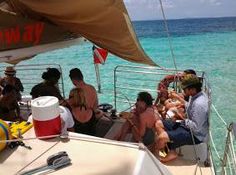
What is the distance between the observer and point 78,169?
2230 mm

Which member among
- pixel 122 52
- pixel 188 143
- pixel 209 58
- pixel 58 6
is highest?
pixel 58 6

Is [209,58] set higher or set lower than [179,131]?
lower

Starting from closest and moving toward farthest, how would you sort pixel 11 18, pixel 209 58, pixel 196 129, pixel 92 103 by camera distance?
pixel 11 18, pixel 196 129, pixel 92 103, pixel 209 58

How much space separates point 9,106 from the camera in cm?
489

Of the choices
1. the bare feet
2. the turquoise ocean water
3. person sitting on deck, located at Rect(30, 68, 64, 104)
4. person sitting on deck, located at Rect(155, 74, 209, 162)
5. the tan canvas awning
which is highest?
the tan canvas awning

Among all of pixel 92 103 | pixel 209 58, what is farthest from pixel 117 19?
pixel 209 58

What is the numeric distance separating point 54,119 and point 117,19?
188cm

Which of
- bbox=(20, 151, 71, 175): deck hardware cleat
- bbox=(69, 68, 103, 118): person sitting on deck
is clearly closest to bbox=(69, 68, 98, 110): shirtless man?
bbox=(69, 68, 103, 118): person sitting on deck

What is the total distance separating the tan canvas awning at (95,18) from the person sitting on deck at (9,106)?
1.32 metres

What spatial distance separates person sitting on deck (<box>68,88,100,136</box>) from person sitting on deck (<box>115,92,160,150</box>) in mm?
485

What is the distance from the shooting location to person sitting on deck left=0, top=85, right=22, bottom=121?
4871 mm

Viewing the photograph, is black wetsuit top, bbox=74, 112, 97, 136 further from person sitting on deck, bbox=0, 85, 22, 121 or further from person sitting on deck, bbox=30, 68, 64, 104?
person sitting on deck, bbox=0, 85, 22, 121

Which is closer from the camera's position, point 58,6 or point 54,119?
point 54,119

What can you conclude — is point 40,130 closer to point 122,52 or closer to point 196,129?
point 122,52
